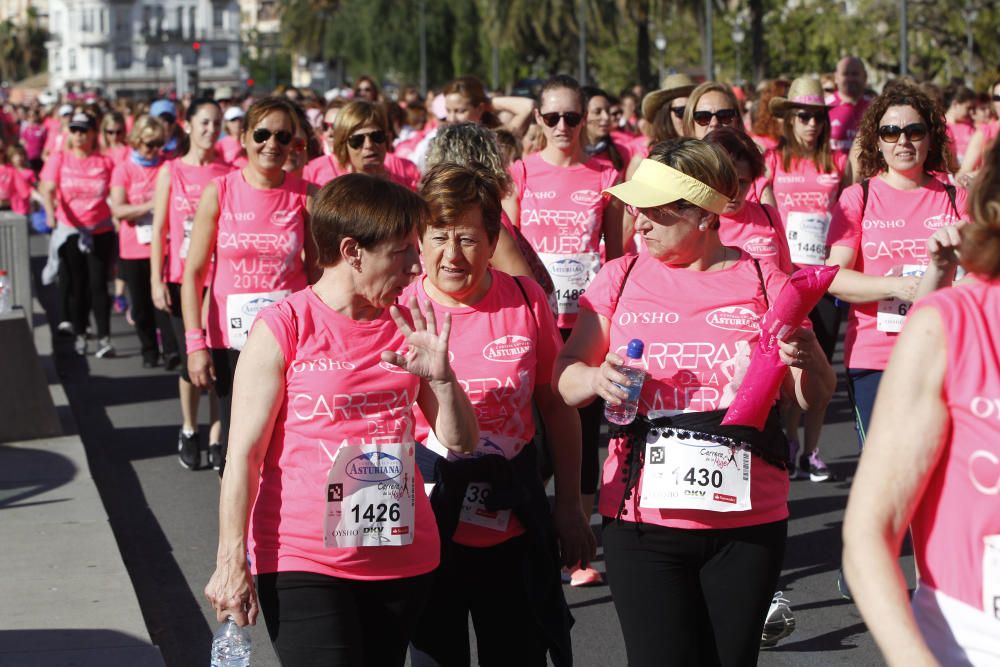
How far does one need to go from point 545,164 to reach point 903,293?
246 centimetres

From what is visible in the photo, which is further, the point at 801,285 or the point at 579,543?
the point at 579,543

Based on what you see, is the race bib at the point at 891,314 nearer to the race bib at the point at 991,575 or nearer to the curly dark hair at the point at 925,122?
the curly dark hair at the point at 925,122

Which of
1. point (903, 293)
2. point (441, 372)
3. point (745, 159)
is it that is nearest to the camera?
point (441, 372)

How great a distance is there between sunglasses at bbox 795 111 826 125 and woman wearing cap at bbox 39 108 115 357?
22.8 feet

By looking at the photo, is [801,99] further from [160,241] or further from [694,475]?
[694,475]

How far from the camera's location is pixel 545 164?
7.63 m

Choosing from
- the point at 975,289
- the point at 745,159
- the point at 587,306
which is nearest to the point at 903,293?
the point at 745,159

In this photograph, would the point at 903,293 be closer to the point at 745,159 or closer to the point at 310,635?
the point at 745,159

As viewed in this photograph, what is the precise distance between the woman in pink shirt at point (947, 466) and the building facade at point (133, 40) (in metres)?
179

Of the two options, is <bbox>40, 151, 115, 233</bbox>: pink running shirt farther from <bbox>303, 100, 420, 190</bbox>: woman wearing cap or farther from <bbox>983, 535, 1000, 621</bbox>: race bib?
<bbox>983, 535, 1000, 621</bbox>: race bib

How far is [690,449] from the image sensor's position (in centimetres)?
408

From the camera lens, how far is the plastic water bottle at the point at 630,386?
3959 millimetres

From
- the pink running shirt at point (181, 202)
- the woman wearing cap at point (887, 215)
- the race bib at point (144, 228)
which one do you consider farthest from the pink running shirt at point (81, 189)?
the woman wearing cap at point (887, 215)

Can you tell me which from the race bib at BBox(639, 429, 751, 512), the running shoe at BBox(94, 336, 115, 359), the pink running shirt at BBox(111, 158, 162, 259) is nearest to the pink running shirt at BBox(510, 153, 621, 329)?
the race bib at BBox(639, 429, 751, 512)
